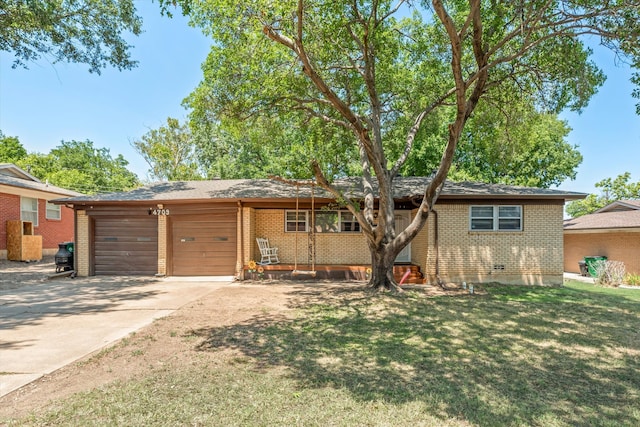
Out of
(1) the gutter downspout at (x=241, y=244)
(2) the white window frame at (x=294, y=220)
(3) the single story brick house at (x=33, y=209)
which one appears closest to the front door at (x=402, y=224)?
(2) the white window frame at (x=294, y=220)

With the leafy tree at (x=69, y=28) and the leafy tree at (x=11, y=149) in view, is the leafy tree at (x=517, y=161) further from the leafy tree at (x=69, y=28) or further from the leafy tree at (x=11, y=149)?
the leafy tree at (x=11, y=149)

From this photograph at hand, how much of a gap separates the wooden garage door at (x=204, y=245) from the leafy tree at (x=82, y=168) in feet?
108

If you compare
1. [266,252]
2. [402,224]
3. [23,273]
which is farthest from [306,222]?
[23,273]

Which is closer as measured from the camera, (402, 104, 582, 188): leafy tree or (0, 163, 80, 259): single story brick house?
(0, 163, 80, 259): single story brick house

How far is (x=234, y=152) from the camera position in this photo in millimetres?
28922

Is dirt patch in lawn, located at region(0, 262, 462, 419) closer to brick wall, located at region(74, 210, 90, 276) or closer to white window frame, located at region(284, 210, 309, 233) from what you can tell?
brick wall, located at region(74, 210, 90, 276)

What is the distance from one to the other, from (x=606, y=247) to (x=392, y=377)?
61.1ft

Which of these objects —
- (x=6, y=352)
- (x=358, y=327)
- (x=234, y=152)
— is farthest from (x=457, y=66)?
(x=234, y=152)

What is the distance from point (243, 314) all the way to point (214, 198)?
5.83 metres

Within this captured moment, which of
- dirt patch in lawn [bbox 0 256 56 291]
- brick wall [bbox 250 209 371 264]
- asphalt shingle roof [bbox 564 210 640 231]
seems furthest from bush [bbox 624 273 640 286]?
dirt patch in lawn [bbox 0 256 56 291]

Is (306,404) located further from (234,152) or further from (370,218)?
(234,152)

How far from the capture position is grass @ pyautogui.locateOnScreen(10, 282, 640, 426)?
313cm

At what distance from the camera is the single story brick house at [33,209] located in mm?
16422

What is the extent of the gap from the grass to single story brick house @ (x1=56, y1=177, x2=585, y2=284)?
448 cm
